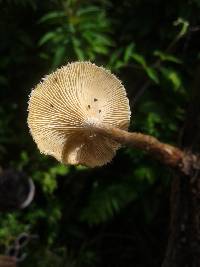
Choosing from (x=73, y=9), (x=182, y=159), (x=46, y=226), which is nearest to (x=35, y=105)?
(x=182, y=159)

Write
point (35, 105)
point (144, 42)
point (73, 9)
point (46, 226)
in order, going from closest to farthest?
point (35, 105) < point (73, 9) < point (144, 42) < point (46, 226)

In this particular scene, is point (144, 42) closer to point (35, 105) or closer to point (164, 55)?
point (164, 55)

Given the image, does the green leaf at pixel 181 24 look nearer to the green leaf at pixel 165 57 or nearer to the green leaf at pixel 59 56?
the green leaf at pixel 165 57

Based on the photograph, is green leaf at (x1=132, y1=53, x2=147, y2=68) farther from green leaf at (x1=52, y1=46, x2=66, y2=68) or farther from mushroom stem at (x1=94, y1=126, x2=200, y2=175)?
mushroom stem at (x1=94, y1=126, x2=200, y2=175)

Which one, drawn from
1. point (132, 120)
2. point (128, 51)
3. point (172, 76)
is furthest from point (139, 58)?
point (132, 120)

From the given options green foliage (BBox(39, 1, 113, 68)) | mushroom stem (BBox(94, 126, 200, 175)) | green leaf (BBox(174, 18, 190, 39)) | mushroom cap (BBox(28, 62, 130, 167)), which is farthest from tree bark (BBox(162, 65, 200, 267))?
green foliage (BBox(39, 1, 113, 68))

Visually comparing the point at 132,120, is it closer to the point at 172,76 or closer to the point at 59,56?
the point at 172,76
